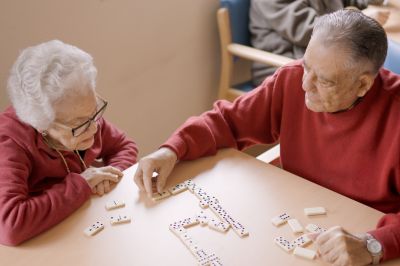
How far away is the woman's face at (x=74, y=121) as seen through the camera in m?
1.58

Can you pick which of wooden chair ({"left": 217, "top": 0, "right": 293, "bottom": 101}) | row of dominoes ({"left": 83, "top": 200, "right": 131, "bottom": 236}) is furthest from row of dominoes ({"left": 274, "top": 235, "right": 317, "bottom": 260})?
wooden chair ({"left": 217, "top": 0, "right": 293, "bottom": 101})

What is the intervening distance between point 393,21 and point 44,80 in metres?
2.54

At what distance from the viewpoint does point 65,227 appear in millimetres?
1498

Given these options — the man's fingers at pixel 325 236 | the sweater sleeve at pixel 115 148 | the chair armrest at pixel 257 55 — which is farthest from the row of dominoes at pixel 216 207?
the chair armrest at pixel 257 55

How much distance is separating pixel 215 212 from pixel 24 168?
665 millimetres

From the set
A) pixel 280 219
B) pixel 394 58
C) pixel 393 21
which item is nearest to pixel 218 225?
pixel 280 219

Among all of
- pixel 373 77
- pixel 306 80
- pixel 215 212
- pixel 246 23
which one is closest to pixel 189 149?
pixel 215 212

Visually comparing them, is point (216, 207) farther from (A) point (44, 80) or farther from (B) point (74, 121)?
(A) point (44, 80)

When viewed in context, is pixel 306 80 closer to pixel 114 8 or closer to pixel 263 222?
pixel 263 222

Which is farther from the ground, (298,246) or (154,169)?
(154,169)

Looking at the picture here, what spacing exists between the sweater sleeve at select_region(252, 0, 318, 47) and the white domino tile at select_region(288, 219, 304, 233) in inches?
72.7

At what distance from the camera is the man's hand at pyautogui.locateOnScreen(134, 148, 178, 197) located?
1.64 meters

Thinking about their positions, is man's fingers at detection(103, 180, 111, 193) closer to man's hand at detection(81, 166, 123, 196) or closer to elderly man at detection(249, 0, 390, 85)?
man's hand at detection(81, 166, 123, 196)

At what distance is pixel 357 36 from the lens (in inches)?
56.6
